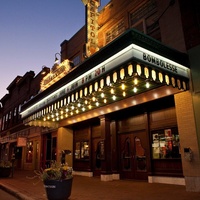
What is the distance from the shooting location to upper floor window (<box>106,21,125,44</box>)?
12.8 m

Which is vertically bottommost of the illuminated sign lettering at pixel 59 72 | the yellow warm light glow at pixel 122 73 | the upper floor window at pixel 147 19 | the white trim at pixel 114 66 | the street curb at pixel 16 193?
the street curb at pixel 16 193

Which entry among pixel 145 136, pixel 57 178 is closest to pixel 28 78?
pixel 145 136

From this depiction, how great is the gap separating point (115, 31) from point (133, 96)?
5.06m

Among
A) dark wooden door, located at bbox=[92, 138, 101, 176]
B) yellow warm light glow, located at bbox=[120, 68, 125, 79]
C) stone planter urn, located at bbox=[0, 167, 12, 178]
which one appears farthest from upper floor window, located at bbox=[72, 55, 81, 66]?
yellow warm light glow, located at bbox=[120, 68, 125, 79]

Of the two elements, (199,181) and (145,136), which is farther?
(145,136)

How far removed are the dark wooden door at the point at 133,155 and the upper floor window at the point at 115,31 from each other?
6.03m

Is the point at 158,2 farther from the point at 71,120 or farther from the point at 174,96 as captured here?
the point at 71,120

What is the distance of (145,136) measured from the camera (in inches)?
424

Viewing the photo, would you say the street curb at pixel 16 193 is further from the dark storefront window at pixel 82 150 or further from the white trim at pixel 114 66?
the dark storefront window at pixel 82 150

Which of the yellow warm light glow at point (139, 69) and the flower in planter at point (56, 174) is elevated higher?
the yellow warm light glow at point (139, 69)

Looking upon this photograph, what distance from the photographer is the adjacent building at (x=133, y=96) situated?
691 cm

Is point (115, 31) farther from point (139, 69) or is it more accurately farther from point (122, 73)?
point (139, 69)

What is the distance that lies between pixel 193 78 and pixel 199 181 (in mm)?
3574

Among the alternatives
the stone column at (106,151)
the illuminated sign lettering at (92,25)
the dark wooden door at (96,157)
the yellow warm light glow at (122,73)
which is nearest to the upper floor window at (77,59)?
the illuminated sign lettering at (92,25)
